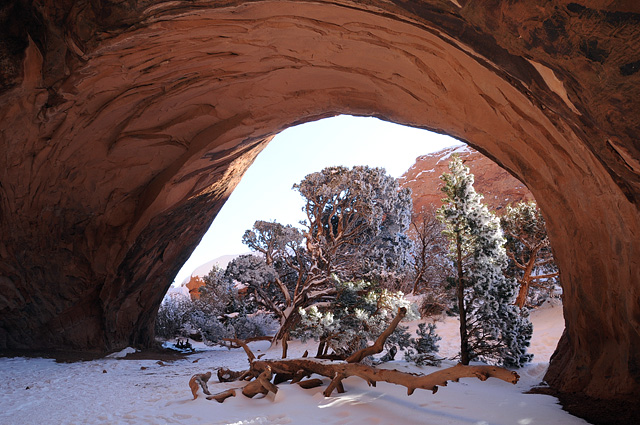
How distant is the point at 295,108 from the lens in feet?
22.2

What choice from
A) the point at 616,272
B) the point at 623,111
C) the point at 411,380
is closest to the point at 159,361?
the point at 411,380

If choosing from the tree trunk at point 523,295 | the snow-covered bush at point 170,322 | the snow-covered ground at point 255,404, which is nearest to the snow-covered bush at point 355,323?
the snow-covered ground at point 255,404

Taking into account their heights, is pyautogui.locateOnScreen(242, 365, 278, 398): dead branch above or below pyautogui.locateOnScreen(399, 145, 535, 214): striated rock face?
below

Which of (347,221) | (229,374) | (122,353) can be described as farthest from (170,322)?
(229,374)

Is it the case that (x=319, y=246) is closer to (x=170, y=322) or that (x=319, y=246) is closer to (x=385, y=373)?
(x=170, y=322)

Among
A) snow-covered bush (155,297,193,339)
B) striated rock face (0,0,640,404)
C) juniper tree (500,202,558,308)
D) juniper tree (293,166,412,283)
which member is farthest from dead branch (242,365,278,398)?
snow-covered bush (155,297,193,339)

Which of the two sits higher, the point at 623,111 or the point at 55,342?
the point at 623,111

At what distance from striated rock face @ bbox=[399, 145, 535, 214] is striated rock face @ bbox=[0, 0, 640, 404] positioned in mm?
18534

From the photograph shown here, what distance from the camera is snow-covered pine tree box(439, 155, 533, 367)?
8.40 meters

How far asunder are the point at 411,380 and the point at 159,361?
26.0 feet

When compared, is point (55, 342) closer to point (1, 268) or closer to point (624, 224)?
point (1, 268)

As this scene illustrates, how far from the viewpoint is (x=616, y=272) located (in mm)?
4145

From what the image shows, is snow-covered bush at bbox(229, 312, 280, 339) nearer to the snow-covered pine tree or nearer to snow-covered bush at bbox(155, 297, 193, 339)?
snow-covered bush at bbox(155, 297, 193, 339)

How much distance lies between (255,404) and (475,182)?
2612 centimetres
